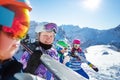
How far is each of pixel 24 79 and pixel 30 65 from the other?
269 centimetres

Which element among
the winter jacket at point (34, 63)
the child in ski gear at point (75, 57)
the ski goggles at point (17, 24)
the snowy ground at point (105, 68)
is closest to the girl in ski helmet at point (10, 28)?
the ski goggles at point (17, 24)

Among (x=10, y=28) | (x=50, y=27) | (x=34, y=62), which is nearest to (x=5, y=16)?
(x=10, y=28)

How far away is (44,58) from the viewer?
1807mm

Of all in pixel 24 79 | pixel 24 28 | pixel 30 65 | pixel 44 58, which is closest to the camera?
pixel 24 79

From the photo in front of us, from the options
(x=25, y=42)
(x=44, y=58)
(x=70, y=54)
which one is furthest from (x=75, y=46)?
(x=44, y=58)

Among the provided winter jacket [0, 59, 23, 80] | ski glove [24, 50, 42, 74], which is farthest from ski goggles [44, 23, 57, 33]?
winter jacket [0, 59, 23, 80]

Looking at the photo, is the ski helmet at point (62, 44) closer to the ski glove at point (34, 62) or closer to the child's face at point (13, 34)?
the ski glove at point (34, 62)

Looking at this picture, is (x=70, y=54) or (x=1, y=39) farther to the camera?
(x=70, y=54)

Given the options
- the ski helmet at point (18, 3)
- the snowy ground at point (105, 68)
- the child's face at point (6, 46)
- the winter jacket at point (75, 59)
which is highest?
the ski helmet at point (18, 3)

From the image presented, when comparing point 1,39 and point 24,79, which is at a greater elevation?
point 1,39

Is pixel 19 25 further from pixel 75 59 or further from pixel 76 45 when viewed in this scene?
pixel 76 45

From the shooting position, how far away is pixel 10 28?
156cm

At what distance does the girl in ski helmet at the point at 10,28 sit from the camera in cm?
151

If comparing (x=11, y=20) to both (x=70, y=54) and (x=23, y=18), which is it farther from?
(x=70, y=54)
